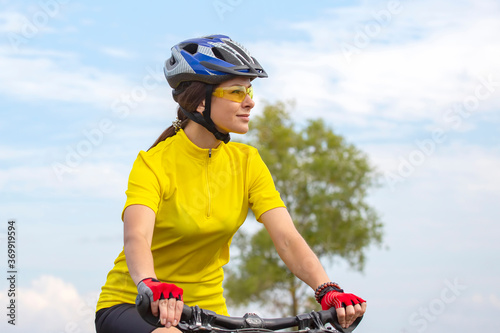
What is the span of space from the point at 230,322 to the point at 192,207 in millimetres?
1099

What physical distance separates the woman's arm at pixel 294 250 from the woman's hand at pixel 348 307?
0.38 meters

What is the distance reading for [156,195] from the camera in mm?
3887

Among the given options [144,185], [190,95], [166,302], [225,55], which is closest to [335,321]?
[166,302]

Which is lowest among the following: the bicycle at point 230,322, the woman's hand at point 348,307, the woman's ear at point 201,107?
the bicycle at point 230,322

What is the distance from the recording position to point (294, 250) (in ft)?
13.7

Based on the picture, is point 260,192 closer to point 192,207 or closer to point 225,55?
point 192,207

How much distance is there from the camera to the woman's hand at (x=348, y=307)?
11.5 ft

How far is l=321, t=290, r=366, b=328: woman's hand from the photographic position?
349 centimetres

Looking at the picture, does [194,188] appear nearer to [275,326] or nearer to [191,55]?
[191,55]

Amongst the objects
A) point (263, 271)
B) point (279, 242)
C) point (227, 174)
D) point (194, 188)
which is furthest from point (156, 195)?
point (263, 271)

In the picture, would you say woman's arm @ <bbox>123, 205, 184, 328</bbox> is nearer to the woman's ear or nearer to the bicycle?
the bicycle

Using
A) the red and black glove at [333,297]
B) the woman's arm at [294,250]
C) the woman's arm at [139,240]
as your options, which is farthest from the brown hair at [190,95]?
the red and black glove at [333,297]

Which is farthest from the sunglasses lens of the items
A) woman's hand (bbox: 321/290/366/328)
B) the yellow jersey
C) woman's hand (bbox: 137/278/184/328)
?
woman's hand (bbox: 137/278/184/328)

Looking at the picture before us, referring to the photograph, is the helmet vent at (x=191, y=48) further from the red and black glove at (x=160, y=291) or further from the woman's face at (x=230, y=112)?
the red and black glove at (x=160, y=291)
